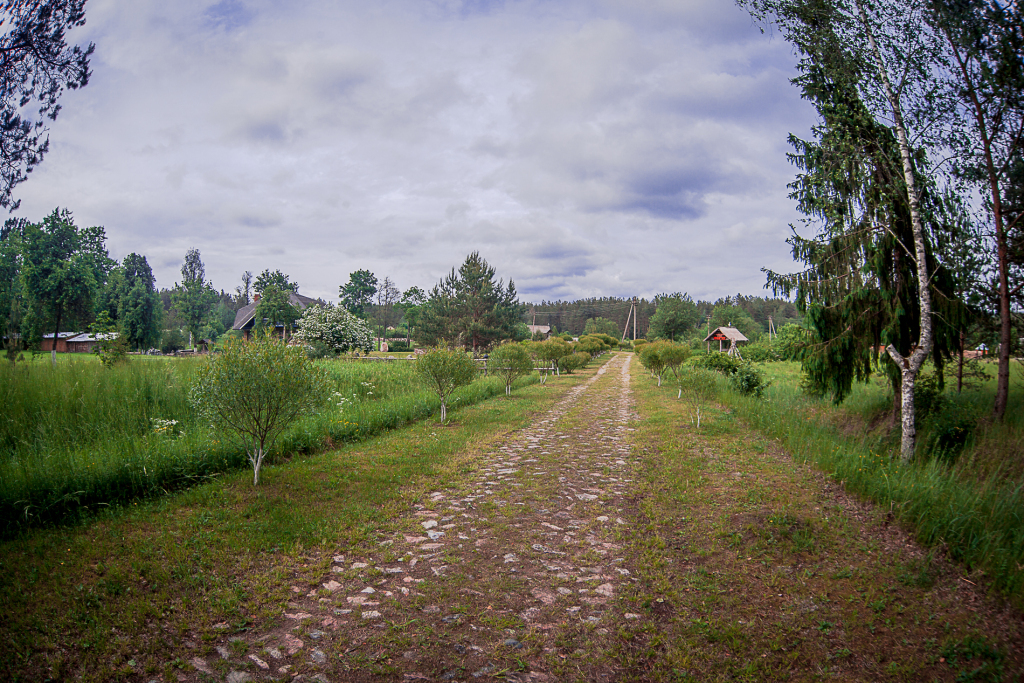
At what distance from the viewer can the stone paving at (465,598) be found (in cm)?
310

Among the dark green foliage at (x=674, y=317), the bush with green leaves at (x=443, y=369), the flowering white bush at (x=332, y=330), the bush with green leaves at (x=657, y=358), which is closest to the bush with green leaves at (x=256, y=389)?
the bush with green leaves at (x=443, y=369)

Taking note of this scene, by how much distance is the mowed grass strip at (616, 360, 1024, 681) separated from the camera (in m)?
3.24

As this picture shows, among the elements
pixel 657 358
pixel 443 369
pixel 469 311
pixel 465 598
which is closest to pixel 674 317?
pixel 469 311

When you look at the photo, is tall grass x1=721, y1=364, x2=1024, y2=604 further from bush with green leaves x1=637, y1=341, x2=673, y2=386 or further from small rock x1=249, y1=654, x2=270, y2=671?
bush with green leaves x1=637, y1=341, x2=673, y2=386

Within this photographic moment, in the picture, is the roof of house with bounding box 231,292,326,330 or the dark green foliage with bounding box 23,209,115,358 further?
the roof of house with bounding box 231,292,326,330

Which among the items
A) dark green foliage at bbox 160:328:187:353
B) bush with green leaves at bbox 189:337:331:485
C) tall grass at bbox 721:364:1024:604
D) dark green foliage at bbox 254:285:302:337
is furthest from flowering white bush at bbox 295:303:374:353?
dark green foliage at bbox 160:328:187:353

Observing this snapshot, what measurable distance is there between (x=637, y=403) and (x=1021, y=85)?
1165 cm

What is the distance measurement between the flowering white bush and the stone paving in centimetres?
2535

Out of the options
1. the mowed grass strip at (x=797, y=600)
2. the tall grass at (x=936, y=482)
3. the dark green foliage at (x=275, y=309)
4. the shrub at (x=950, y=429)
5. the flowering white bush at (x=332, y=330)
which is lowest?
the mowed grass strip at (x=797, y=600)

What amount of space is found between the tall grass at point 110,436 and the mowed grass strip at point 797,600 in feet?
19.6

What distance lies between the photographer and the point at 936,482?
5.47 metres

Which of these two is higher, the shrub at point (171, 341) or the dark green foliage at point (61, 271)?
the dark green foliage at point (61, 271)

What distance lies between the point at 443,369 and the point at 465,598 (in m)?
8.34

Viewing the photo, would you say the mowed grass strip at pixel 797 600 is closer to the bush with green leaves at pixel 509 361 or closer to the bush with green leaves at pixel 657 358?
the bush with green leaves at pixel 509 361
